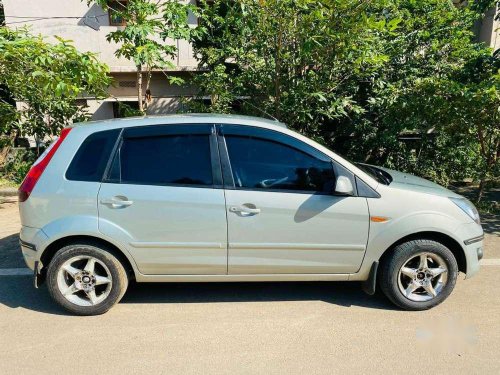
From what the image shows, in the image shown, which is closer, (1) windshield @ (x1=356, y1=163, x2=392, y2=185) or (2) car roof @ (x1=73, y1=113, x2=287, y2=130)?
(2) car roof @ (x1=73, y1=113, x2=287, y2=130)

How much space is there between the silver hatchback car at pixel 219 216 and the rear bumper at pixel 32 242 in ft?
0.04

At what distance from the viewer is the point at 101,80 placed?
19.9 feet

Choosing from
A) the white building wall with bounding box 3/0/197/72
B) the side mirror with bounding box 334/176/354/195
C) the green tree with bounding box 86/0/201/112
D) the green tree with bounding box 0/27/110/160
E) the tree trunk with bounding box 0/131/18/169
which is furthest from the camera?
the white building wall with bounding box 3/0/197/72

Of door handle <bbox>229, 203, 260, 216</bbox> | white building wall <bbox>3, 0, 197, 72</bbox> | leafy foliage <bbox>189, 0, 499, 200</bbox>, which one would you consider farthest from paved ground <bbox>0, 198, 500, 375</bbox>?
white building wall <bbox>3, 0, 197, 72</bbox>

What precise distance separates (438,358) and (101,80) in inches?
212

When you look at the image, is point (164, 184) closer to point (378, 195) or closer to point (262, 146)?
point (262, 146)

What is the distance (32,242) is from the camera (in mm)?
3541

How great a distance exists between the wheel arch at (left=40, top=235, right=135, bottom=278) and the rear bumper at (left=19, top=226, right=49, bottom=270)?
0.20 ft

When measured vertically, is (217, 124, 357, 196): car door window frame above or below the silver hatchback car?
above

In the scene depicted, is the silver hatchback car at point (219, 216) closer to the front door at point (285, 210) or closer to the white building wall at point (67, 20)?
the front door at point (285, 210)

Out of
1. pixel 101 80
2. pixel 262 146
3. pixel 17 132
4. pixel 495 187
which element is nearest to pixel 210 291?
pixel 262 146

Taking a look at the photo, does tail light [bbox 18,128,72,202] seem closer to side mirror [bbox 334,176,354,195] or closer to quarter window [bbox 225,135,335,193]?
quarter window [bbox 225,135,335,193]

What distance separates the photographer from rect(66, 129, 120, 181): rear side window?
11.6 feet

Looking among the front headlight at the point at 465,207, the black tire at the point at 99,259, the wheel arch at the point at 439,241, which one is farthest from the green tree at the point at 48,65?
the front headlight at the point at 465,207
